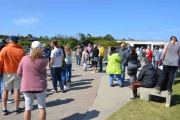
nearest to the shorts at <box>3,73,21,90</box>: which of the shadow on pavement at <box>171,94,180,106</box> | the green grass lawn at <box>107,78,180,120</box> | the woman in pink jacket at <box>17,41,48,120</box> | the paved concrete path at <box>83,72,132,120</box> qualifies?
the woman in pink jacket at <box>17,41,48,120</box>

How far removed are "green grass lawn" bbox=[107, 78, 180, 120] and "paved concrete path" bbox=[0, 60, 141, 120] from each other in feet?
1.01

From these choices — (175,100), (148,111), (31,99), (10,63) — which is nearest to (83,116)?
(31,99)

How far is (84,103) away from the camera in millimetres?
5930

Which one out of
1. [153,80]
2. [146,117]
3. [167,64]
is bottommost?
[146,117]

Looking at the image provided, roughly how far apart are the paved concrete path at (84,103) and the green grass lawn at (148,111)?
309mm

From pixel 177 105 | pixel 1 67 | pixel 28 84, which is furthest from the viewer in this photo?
pixel 177 105

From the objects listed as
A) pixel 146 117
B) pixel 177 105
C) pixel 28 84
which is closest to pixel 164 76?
pixel 177 105

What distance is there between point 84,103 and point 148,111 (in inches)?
74.3

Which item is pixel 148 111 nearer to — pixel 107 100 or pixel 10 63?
pixel 107 100

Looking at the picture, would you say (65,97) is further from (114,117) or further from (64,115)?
(114,117)

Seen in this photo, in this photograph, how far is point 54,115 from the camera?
493 cm

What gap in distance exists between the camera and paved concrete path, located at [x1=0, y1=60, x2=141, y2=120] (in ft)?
16.1

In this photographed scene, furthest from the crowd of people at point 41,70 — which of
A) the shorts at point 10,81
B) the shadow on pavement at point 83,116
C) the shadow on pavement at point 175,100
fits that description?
the shadow on pavement at point 83,116

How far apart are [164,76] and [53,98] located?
3534 mm
